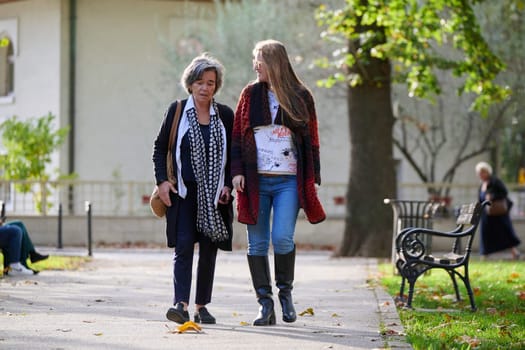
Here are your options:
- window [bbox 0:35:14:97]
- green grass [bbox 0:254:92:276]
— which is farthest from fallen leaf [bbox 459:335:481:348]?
window [bbox 0:35:14:97]

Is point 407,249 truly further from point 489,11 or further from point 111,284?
point 489,11

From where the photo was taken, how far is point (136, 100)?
1220 inches

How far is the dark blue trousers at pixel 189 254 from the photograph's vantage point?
8.39m

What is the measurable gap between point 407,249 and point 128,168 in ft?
70.1

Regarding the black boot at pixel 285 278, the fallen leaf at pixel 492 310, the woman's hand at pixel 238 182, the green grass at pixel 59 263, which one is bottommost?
the green grass at pixel 59 263

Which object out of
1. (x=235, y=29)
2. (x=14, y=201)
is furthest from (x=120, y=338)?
(x=235, y=29)

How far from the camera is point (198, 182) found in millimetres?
8453

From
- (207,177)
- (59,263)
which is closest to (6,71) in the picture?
(59,263)

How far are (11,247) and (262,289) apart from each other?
20.8ft

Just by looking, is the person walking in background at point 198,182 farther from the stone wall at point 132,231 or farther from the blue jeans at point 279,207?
the stone wall at point 132,231

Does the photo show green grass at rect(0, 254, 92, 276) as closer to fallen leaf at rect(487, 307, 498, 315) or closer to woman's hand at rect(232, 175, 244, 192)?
fallen leaf at rect(487, 307, 498, 315)

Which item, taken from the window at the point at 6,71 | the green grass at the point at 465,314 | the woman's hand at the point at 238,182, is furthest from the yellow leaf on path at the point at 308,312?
the window at the point at 6,71

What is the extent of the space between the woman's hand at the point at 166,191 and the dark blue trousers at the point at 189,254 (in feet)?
0.30

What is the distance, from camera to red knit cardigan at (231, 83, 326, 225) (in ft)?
27.3
